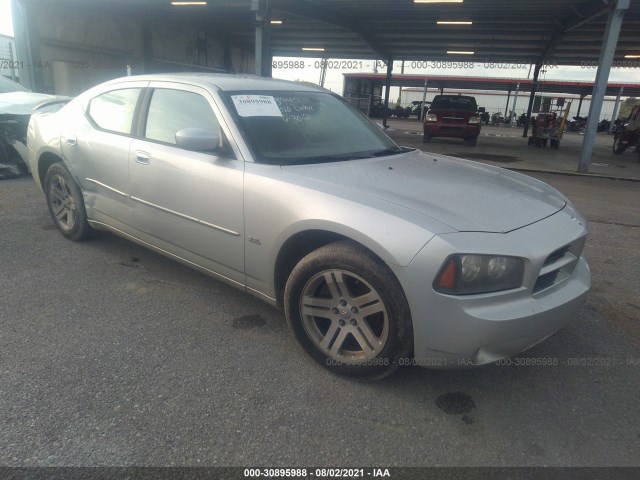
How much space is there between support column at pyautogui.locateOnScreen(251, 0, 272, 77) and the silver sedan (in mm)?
8845

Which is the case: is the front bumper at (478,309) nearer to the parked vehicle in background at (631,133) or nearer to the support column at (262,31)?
the support column at (262,31)

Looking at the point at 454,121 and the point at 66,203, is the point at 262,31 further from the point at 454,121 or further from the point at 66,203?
the point at 66,203

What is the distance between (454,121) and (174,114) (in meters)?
13.9

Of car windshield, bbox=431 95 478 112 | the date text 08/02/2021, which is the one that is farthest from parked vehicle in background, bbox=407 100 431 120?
the date text 08/02/2021

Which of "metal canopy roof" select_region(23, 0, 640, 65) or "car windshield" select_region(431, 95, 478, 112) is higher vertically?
"metal canopy roof" select_region(23, 0, 640, 65)

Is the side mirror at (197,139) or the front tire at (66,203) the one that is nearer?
the side mirror at (197,139)

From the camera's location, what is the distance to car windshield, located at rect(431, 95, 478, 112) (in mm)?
15898

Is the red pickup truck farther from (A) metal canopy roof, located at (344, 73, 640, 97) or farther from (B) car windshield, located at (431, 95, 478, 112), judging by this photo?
(A) metal canopy roof, located at (344, 73, 640, 97)

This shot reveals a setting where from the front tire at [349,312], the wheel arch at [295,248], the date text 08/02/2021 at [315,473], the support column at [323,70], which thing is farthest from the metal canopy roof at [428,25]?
the support column at [323,70]

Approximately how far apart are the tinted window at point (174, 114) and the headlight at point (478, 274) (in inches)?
67.1

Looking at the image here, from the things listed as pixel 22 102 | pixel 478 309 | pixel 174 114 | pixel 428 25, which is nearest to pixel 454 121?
pixel 428 25

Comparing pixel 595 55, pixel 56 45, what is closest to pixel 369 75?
pixel 595 55

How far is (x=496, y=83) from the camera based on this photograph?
41.7 meters

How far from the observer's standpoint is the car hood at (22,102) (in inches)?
273
